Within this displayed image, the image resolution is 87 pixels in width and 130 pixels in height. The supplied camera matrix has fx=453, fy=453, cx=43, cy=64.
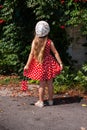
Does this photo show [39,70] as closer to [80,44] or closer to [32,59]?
[32,59]

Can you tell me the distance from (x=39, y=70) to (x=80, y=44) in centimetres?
321

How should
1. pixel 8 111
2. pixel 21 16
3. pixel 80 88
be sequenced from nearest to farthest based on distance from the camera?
A: 1. pixel 8 111
2. pixel 80 88
3. pixel 21 16

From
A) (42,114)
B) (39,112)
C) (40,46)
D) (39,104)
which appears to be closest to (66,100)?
(39,104)

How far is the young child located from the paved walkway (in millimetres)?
306

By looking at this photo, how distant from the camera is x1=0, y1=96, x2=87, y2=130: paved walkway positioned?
22.6 ft

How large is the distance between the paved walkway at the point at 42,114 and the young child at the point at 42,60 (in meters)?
0.31

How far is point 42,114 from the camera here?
7.55m

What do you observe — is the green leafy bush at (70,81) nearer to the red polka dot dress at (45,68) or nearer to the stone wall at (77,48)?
the stone wall at (77,48)

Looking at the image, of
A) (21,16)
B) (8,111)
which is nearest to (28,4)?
(21,16)

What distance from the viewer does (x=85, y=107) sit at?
26.6 feet

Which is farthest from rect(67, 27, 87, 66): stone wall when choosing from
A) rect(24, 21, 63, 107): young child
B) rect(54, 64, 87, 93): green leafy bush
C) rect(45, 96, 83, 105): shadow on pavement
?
rect(24, 21, 63, 107): young child

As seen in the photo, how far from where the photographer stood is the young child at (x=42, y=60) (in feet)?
26.1

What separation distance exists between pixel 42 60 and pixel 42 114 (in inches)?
39.9

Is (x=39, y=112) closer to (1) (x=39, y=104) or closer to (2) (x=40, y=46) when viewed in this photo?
(1) (x=39, y=104)
